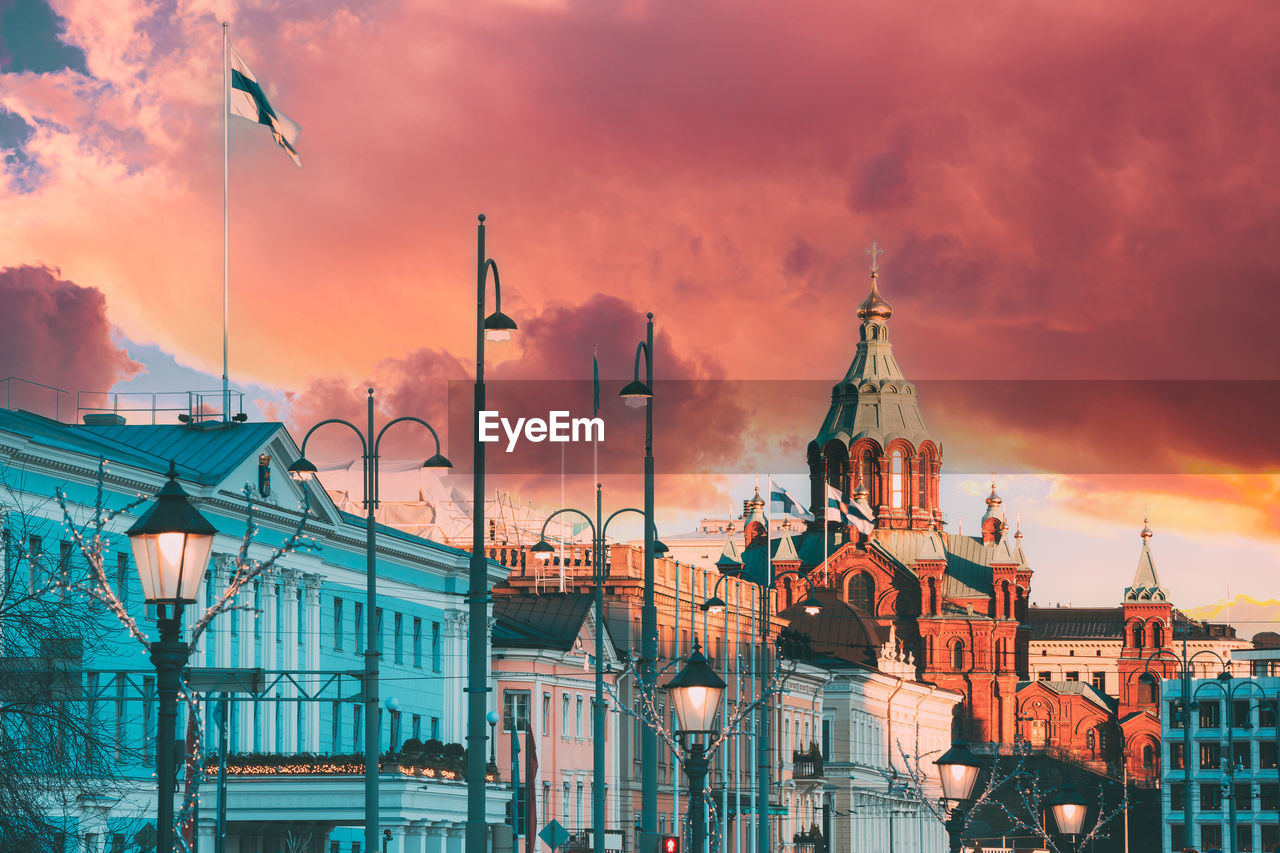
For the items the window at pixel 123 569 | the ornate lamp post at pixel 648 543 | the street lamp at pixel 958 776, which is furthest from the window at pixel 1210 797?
the street lamp at pixel 958 776

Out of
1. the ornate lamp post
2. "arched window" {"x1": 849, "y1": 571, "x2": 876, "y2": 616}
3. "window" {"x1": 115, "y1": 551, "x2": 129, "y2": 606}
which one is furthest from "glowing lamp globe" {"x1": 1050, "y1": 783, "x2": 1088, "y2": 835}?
"arched window" {"x1": 849, "y1": 571, "x2": 876, "y2": 616}

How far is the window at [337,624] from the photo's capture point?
225 feet

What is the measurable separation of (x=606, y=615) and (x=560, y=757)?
9041 mm

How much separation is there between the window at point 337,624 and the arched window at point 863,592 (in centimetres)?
10492

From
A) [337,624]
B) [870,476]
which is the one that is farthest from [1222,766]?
[337,624]

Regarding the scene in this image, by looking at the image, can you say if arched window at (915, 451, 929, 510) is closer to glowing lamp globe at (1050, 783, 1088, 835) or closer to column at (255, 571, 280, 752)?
column at (255, 571, 280, 752)

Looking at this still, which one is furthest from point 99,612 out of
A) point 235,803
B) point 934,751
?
point 934,751

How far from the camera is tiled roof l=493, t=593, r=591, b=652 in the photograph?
8094cm

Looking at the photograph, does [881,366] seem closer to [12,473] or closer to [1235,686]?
[1235,686]

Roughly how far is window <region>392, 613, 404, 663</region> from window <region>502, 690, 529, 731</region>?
7.17m

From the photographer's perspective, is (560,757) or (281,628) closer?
(281,628)

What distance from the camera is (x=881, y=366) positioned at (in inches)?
7180

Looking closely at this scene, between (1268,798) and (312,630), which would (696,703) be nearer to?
(312,630)

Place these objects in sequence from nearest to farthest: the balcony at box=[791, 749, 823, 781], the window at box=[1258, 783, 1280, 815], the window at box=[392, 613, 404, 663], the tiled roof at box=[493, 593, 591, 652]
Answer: the window at box=[392, 613, 404, 663] < the tiled roof at box=[493, 593, 591, 652] < the balcony at box=[791, 749, 823, 781] < the window at box=[1258, 783, 1280, 815]
